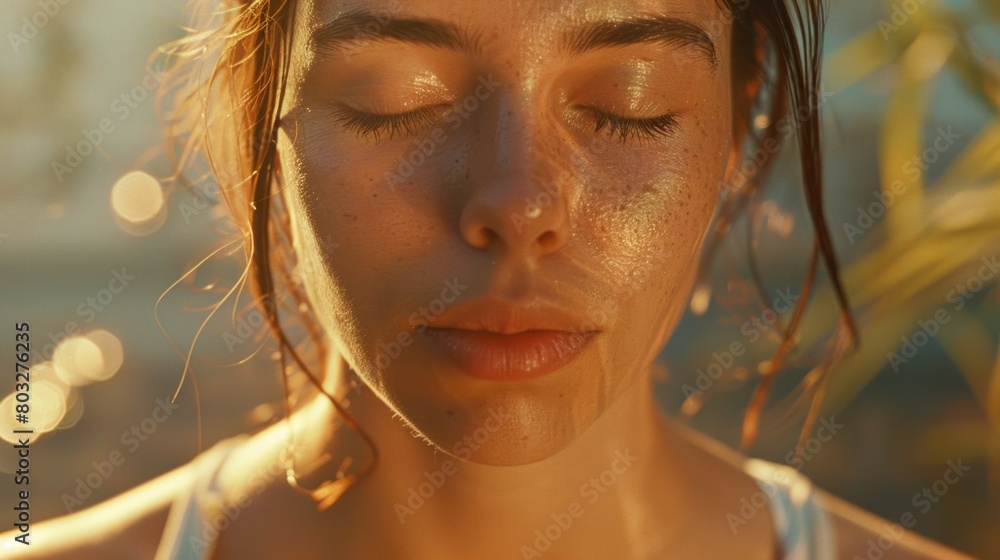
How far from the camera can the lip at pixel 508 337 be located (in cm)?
73

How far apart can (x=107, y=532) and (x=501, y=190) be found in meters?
0.66

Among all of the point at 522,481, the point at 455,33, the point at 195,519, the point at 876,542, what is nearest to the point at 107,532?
the point at 195,519

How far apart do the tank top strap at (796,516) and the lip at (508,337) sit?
0.42m

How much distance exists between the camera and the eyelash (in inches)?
29.2

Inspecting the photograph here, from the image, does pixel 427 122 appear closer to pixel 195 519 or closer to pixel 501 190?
pixel 501 190

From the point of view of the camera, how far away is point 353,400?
979 mm

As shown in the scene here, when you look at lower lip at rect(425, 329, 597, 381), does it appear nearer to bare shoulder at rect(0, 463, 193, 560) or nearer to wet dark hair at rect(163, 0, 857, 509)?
wet dark hair at rect(163, 0, 857, 509)

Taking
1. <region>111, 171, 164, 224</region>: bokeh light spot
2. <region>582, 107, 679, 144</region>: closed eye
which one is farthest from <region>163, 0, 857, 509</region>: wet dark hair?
<region>111, 171, 164, 224</region>: bokeh light spot

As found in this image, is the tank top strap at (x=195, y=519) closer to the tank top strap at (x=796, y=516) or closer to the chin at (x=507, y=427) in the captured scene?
the chin at (x=507, y=427)

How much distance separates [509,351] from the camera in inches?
28.9

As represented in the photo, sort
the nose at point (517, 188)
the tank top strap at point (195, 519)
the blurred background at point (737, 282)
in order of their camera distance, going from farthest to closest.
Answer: the blurred background at point (737, 282) → the tank top strap at point (195, 519) → the nose at point (517, 188)

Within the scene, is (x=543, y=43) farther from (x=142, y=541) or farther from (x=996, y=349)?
(x=996, y=349)

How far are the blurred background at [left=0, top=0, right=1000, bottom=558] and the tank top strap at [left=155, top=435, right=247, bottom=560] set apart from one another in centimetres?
21

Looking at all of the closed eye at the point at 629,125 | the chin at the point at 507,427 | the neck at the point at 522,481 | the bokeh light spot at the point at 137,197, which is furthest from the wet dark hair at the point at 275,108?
the bokeh light spot at the point at 137,197
